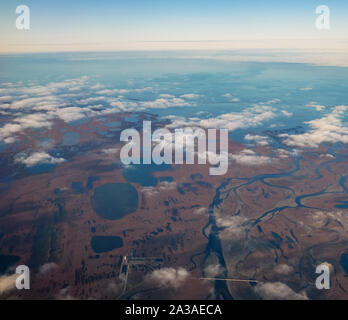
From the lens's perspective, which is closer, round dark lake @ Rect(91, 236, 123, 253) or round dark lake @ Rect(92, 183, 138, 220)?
round dark lake @ Rect(91, 236, 123, 253)

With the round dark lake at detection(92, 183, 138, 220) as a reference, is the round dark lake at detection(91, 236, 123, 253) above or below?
below

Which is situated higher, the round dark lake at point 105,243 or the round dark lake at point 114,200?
the round dark lake at point 114,200

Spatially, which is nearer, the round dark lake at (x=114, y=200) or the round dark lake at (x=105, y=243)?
the round dark lake at (x=105, y=243)

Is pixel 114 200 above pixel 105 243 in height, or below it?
above

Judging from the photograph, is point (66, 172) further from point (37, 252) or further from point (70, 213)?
point (37, 252)
